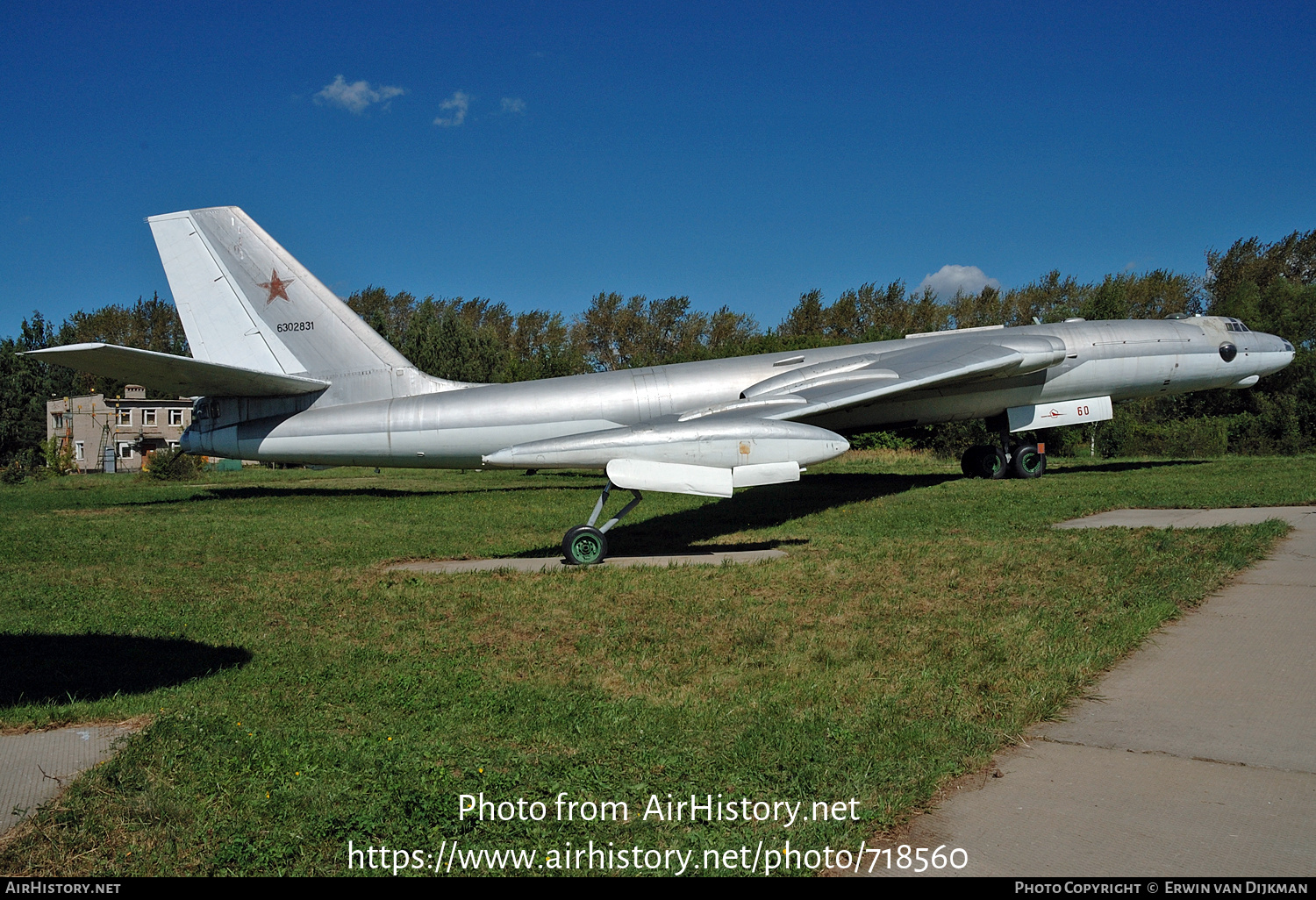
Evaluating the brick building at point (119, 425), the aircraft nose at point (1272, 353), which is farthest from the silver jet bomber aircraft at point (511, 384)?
the brick building at point (119, 425)

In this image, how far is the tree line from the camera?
33406mm

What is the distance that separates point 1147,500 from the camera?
1298 cm

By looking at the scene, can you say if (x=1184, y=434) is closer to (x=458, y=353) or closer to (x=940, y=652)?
(x=940, y=652)

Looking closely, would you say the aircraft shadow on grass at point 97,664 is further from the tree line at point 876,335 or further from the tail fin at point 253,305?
the tree line at point 876,335

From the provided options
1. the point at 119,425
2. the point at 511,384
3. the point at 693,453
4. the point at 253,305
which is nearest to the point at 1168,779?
the point at 693,453

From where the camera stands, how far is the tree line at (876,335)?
33.4 metres

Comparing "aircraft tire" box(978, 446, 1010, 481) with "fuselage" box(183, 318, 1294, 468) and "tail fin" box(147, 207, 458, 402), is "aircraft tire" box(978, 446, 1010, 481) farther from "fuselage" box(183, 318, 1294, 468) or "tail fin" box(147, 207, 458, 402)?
"tail fin" box(147, 207, 458, 402)

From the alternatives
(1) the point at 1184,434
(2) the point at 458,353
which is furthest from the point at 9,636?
(2) the point at 458,353

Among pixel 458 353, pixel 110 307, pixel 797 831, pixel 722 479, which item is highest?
pixel 110 307

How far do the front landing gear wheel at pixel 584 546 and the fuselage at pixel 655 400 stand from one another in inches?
124

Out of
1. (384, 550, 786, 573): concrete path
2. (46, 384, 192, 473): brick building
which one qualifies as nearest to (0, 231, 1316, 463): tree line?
(46, 384, 192, 473): brick building

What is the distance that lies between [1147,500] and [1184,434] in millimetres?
21360

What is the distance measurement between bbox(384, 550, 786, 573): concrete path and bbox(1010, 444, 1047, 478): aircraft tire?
924 centimetres

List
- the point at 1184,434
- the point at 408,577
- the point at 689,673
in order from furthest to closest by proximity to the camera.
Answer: the point at 1184,434
the point at 408,577
the point at 689,673
